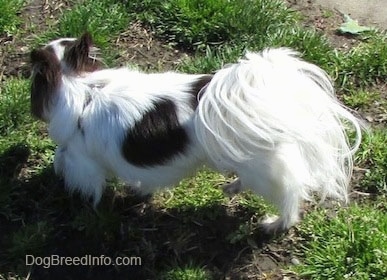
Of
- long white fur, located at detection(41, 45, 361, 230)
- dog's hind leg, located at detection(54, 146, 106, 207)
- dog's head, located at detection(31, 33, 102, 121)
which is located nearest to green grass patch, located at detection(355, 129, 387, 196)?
long white fur, located at detection(41, 45, 361, 230)

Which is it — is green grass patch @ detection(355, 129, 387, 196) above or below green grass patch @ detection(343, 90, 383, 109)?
below

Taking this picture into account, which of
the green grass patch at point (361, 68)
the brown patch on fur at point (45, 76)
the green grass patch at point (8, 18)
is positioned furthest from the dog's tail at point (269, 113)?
the green grass patch at point (8, 18)

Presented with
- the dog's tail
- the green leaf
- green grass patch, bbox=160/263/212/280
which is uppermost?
the dog's tail

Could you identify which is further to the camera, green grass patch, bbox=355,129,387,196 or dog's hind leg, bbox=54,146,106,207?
green grass patch, bbox=355,129,387,196

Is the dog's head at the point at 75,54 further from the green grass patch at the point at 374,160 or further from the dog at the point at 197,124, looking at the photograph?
the green grass patch at the point at 374,160

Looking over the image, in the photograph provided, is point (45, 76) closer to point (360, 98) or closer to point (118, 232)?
point (118, 232)

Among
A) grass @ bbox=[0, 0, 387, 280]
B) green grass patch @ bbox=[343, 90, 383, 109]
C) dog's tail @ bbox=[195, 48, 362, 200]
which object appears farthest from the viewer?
green grass patch @ bbox=[343, 90, 383, 109]

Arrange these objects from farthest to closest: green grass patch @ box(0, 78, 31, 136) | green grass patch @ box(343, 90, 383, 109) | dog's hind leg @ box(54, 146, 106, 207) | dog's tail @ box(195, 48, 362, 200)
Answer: green grass patch @ box(343, 90, 383, 109)
green grass patch @ box(0, 78, 31, 136)
dog's hind leg @ box(54, 146, 106, 207)
dog's tail @ box(195, 48, 362, 200)

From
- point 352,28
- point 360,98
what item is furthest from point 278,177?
point 352,28

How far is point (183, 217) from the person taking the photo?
147 inches

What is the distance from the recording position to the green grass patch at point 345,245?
3.50 meters

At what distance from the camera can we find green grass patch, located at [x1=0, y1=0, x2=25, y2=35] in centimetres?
456

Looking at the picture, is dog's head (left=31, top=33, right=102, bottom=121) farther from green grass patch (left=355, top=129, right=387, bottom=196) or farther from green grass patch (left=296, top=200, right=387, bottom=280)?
green grass patch (left=355, top=129, right=387, bottom=196)

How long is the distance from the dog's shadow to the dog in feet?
0.71
